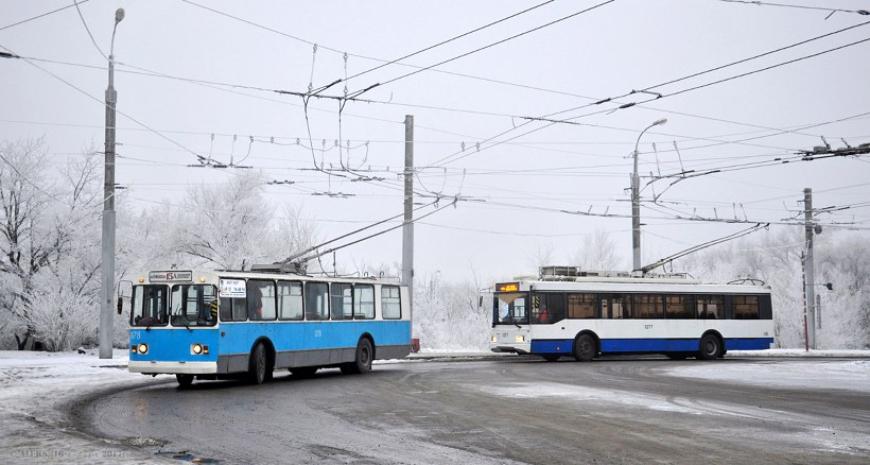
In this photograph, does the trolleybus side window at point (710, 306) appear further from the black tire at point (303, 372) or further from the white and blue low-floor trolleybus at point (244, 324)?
the black tire at point (303, 372)

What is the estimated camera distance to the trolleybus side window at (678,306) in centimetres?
3438

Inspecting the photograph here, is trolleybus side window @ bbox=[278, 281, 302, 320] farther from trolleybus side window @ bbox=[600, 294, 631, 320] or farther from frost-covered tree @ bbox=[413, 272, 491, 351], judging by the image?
frost-covered tree @ bbox=[413, 272, 491, 351]

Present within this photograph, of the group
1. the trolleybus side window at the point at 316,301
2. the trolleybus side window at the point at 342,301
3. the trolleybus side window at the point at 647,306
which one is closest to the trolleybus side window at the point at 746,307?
the trolleybus side window at the point at 647,306

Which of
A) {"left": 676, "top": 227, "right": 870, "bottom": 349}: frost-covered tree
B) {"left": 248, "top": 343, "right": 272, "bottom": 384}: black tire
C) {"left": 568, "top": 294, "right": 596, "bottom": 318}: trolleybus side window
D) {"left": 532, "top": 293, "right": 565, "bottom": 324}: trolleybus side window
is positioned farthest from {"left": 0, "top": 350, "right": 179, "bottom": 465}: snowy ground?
{"left": 676, "top": 227, "right": 870, "bottom": 349}: frost-covered tree

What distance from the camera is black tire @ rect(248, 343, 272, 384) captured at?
20.7 m

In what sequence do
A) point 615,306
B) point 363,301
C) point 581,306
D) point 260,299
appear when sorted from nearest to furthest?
point 260,299
point 363,301
point 581,306
point 615,306

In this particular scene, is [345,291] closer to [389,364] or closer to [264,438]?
[389,364]

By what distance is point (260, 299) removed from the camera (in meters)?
21.0

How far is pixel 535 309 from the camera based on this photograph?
31.9 metres

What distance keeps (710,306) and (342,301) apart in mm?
16819

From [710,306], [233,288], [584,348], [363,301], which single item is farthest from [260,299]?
[710,306]

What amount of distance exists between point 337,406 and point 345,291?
28.9ft

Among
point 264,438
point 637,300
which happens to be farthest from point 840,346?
point 264,438

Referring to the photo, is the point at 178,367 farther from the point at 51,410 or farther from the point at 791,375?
the point at 791,375
